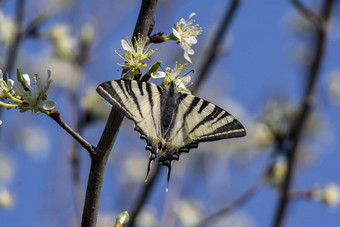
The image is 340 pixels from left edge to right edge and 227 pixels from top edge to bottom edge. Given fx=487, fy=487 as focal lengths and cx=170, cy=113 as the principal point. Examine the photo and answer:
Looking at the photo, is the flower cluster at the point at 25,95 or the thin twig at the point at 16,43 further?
the thin twig at the point at 16,43

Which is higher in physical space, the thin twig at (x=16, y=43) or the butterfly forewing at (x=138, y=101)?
the thin twig at (x=16, y=43)

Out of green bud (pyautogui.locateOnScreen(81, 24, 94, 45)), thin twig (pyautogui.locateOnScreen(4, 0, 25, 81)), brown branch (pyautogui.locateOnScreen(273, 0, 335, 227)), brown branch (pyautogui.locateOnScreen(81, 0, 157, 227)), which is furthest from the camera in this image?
green bud (pyautogui.locateOnScreen(81, 24, 94, 45))

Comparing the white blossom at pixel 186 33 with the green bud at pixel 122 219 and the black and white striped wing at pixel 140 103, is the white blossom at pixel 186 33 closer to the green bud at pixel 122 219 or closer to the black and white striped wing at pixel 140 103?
the black and white striped wing at pixel 140 103

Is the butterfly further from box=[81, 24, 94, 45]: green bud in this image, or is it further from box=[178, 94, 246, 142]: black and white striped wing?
box=[81, 24, 94, 45]: green bud

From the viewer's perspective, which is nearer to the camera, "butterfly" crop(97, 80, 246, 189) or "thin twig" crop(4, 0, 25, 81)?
"butterfly" crop(97, 80, 246, 189)

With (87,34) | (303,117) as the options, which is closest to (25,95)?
(303,117)

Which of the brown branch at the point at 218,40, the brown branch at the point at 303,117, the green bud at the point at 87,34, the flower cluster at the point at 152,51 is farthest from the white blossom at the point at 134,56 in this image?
the green bud at the point at 87,34

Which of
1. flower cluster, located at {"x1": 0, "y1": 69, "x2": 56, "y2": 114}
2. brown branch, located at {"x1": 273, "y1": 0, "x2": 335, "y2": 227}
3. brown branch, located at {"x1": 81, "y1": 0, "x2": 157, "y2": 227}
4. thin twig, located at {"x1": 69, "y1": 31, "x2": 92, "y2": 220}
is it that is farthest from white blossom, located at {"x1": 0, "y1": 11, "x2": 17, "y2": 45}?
brown branch, located at {"x1": 81, "y1": 0, "x2": 157, "y2": 227}
